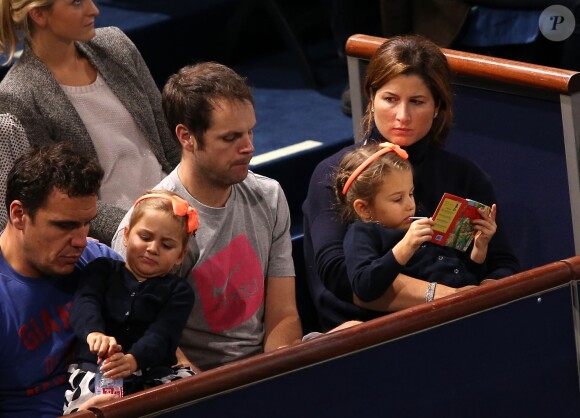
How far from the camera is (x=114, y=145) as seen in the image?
3.24 meters

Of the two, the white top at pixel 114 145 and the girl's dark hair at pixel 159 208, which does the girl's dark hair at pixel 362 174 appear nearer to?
the girl's dark hair at pixel 159 208

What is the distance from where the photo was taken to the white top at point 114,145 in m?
3.22

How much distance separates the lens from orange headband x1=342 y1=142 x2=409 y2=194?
9.18ft

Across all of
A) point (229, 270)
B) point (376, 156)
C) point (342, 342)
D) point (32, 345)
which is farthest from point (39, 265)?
point (376, 156)

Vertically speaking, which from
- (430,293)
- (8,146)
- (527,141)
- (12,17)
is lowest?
(430,293)

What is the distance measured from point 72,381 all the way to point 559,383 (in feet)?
3.18

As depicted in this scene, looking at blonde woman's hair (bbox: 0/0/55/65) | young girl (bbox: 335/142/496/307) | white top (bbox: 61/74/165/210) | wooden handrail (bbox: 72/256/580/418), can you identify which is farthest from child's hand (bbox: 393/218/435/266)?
blonde woman's hair (bbox: 0/0/55/65)

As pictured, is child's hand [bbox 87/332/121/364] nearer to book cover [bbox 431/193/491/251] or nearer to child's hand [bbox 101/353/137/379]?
child's hand [bbox 101/353/137/379]

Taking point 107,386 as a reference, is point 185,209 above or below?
above

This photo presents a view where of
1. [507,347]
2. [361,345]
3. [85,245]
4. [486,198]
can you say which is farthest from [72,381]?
[486,198]

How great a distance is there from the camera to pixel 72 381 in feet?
8.18

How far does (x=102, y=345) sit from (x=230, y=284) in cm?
49

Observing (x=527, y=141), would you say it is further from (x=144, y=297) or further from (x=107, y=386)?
(x=107, y=386)

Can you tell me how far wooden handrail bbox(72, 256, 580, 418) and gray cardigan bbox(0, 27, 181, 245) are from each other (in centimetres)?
95
